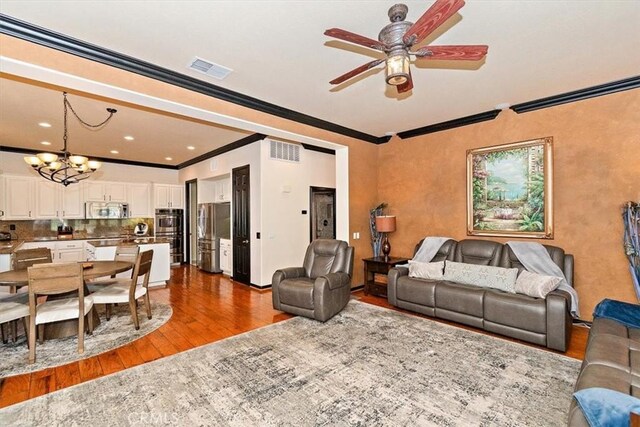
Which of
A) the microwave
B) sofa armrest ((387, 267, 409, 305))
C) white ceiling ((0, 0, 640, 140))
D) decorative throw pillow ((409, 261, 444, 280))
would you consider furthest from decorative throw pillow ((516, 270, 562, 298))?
the microwave

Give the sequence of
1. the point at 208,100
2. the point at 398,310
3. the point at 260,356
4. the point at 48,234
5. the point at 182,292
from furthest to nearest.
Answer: the point at 48,234, the point at 182,292, the point at 398,310, the point at 208,100, the point at 260,356

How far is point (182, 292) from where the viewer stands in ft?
17.7

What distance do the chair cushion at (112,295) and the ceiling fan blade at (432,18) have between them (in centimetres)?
397

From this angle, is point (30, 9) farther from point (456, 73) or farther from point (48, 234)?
point (48, 234)

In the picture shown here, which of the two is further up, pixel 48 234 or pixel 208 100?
pixel 208 100

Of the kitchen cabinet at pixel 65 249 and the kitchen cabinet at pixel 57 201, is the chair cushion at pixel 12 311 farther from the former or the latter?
the kitchen cabinet at pixel 57 201

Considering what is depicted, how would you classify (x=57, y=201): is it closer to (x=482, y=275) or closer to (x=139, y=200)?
(x=139, y=200)

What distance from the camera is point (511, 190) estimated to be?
4273 millimetres

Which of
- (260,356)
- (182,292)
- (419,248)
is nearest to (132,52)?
(260,356)

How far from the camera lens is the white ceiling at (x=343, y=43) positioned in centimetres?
217

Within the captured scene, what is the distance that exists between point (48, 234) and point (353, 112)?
305 inches

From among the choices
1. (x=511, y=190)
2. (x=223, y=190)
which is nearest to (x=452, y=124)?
(x=511, y=190)

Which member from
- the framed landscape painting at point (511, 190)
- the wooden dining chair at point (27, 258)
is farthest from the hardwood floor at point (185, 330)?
the wooden dining chair at point (27, 258)

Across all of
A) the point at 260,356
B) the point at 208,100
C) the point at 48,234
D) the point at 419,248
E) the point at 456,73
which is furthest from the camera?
the point at 48,234
